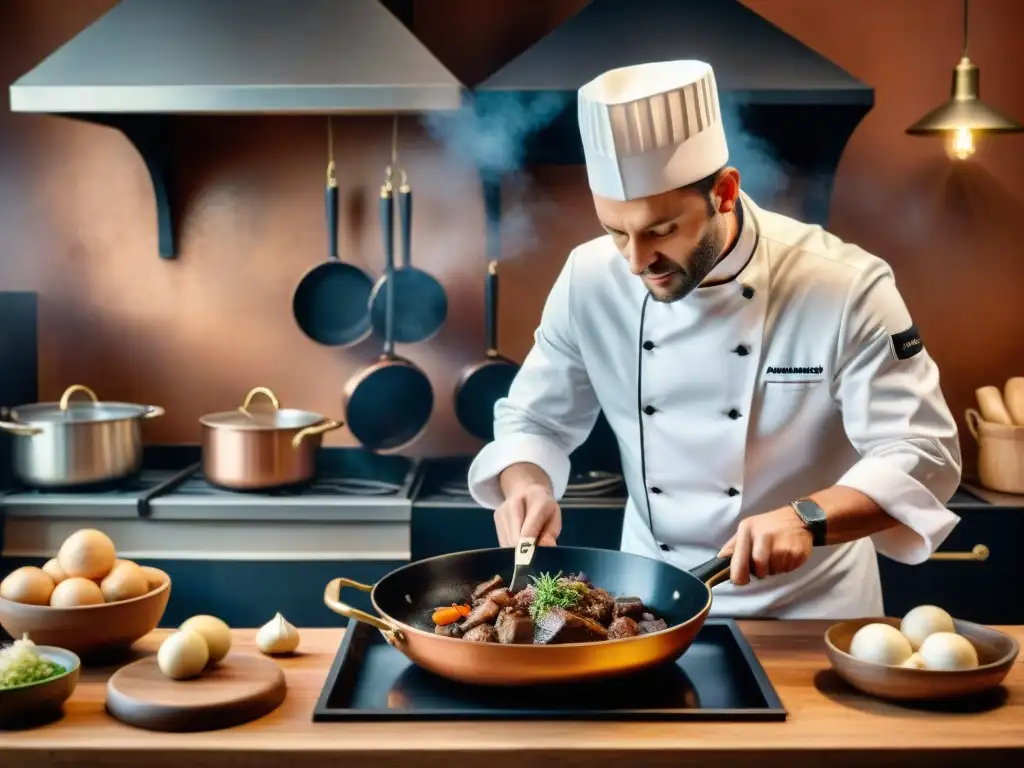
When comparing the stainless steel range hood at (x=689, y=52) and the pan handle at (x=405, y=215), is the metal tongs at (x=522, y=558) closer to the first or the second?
the stainless steel range hood at (x=689, y=52)

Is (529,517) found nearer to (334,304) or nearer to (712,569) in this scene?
(712,569)

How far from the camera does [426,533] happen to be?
9.86ft

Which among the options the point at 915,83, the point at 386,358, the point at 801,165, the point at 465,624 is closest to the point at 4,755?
the point at 465,624

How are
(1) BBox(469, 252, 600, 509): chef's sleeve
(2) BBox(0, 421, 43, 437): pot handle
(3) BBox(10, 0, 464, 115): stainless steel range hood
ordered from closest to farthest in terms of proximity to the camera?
(1) BBox(469, 252, 600, 509): chef's sleeve < (3) BBox(10, 0, 464, 115): stainless steel range hood < (2) BBox(0, 421, 43, 437): pot handle

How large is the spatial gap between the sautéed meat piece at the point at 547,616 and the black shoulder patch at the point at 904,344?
0.65 meters

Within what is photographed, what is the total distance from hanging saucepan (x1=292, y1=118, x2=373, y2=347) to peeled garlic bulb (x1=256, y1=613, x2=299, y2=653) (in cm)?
179

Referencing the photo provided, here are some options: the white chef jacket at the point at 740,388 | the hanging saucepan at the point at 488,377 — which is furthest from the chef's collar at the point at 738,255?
the hanging saucepan at the point at 488,377

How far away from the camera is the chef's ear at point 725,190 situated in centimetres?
189

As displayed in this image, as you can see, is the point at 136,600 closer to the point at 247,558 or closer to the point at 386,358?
the point at 247,558

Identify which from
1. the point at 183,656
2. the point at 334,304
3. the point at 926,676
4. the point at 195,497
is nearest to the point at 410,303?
the point at 334,304

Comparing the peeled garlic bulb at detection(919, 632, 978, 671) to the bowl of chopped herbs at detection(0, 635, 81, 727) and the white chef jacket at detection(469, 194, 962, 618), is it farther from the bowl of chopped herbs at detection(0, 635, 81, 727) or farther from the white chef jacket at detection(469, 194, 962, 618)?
the bowl of chopped herbs at detection(0, 635, 81, 727)

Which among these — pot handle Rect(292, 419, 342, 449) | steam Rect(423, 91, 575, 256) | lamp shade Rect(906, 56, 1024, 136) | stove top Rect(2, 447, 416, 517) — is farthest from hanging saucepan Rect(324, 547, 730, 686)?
lamp shade Rect(906, 56, 1024, 136)

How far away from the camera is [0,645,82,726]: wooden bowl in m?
1.43

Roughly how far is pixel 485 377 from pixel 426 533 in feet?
1.96
